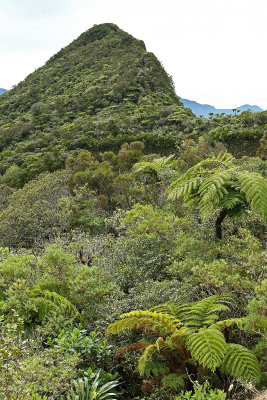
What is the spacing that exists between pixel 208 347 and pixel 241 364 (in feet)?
1.24

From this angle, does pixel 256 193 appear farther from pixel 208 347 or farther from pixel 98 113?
pixel 98 113

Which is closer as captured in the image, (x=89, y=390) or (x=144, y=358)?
(x=144, y=358)

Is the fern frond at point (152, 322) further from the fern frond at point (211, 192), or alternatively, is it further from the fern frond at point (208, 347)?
the fern frond at point (211, 192)

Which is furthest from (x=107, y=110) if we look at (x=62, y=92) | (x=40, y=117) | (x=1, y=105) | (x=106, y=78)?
(x=1, y=105)

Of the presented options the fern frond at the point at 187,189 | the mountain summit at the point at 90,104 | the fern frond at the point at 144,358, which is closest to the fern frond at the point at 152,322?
the fern frond at the point at 144,358

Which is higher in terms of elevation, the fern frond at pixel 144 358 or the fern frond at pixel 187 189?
the fern frond at pixel 187 189

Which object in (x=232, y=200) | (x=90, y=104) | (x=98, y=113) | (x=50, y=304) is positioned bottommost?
(x=50, y=304)

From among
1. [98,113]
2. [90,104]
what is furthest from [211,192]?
[90,104]

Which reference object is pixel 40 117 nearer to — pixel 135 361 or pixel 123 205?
pixel 123 205

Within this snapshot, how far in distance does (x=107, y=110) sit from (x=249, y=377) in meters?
28.7

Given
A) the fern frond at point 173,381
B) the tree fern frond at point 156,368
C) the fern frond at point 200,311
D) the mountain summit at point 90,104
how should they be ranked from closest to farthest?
the fern frond at point 173,381 < the tree fern frond at point 156,368 < the fern frond at point 200,311 < the mountain summit at point 90,104

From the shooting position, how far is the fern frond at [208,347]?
265cm

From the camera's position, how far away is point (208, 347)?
2723 millimetres

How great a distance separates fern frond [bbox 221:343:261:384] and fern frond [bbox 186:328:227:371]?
0.42 feet
